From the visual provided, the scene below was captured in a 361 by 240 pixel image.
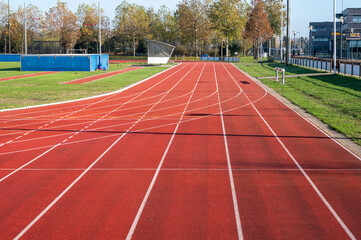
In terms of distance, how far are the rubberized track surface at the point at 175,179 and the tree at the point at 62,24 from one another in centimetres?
8435

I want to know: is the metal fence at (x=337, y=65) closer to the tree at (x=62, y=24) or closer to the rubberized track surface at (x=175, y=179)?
the rubberized track surface at (x=175, y=179)

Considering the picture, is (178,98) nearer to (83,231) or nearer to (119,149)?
(119,149)

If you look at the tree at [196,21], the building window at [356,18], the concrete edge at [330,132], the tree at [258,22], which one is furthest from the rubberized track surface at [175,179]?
the tree at [196,21]

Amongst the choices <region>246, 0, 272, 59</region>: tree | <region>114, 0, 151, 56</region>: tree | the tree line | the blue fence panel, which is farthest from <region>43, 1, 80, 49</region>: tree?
the blue fence panel

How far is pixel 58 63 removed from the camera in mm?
49562

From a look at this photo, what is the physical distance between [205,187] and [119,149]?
169 inches

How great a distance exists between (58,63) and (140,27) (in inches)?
2219

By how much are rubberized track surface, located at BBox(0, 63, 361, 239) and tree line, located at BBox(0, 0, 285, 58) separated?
75.3 m

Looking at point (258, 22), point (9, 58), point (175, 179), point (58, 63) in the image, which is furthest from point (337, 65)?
point (9, 58)

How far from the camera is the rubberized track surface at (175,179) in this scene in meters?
7.07

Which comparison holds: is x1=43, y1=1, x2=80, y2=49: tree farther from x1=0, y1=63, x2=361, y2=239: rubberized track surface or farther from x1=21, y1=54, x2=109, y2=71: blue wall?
x1=0, y1=63, x2=361, y2=239: rubberized track surface

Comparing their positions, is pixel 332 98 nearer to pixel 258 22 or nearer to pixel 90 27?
pixel 258 22

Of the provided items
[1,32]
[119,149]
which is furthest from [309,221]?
[1,32]

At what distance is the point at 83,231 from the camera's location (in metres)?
6.87
